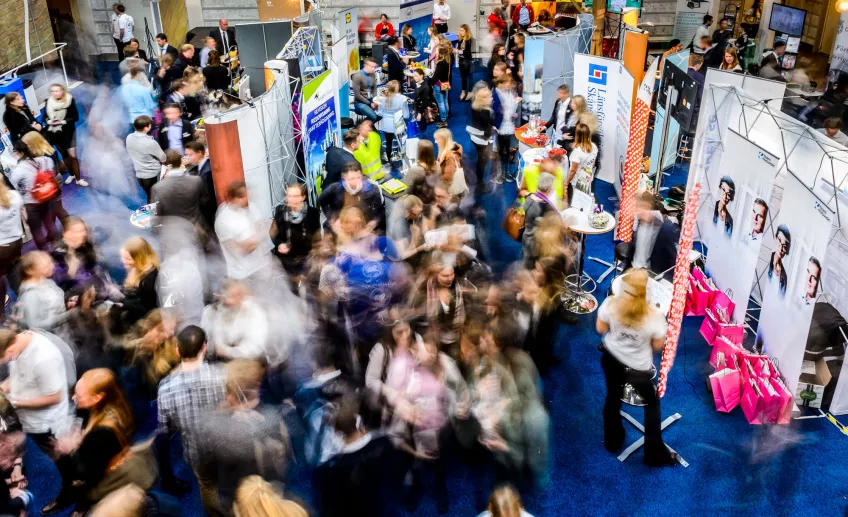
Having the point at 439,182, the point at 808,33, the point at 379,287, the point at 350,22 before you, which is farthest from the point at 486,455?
the point at 808,33

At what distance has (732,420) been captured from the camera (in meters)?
5.43

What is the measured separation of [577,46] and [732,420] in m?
6.65

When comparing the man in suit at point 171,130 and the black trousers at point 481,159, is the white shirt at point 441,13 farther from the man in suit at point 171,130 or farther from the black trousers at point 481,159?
the man in suit at point 171,130

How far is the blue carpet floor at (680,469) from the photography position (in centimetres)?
468

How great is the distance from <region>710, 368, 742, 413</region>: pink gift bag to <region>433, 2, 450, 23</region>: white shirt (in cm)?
1208

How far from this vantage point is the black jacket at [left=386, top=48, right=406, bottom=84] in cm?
1177

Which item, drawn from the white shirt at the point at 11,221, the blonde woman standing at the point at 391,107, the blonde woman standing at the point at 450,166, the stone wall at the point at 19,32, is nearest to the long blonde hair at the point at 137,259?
the white shirt at the point at 11,221

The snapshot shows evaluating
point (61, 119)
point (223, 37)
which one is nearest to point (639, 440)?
point (61, 119)

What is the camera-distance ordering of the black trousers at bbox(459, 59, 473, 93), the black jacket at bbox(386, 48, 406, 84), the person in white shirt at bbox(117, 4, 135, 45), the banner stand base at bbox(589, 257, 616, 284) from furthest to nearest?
the person in white shirt at bbox(117, 4, 135, 45) → the black trousers at bbox(459, 59, 473, 93) → the black jacket at bbox(386, 48, 406, 84) → the banner stand base at bbox(589, 257, 616, 284)

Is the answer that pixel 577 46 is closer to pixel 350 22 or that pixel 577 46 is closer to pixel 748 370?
pixel 350 22

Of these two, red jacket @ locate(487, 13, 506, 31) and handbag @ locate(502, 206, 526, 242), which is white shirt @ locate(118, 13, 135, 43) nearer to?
red jacket @ locate(487, 13, 506, 31)

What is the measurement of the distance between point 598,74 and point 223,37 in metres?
8.52

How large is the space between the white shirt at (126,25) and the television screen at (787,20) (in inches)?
520

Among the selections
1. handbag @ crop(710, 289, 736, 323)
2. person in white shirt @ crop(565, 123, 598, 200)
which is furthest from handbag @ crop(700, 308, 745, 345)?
person in white shirt @ crop(565, 123, 598, 200)
